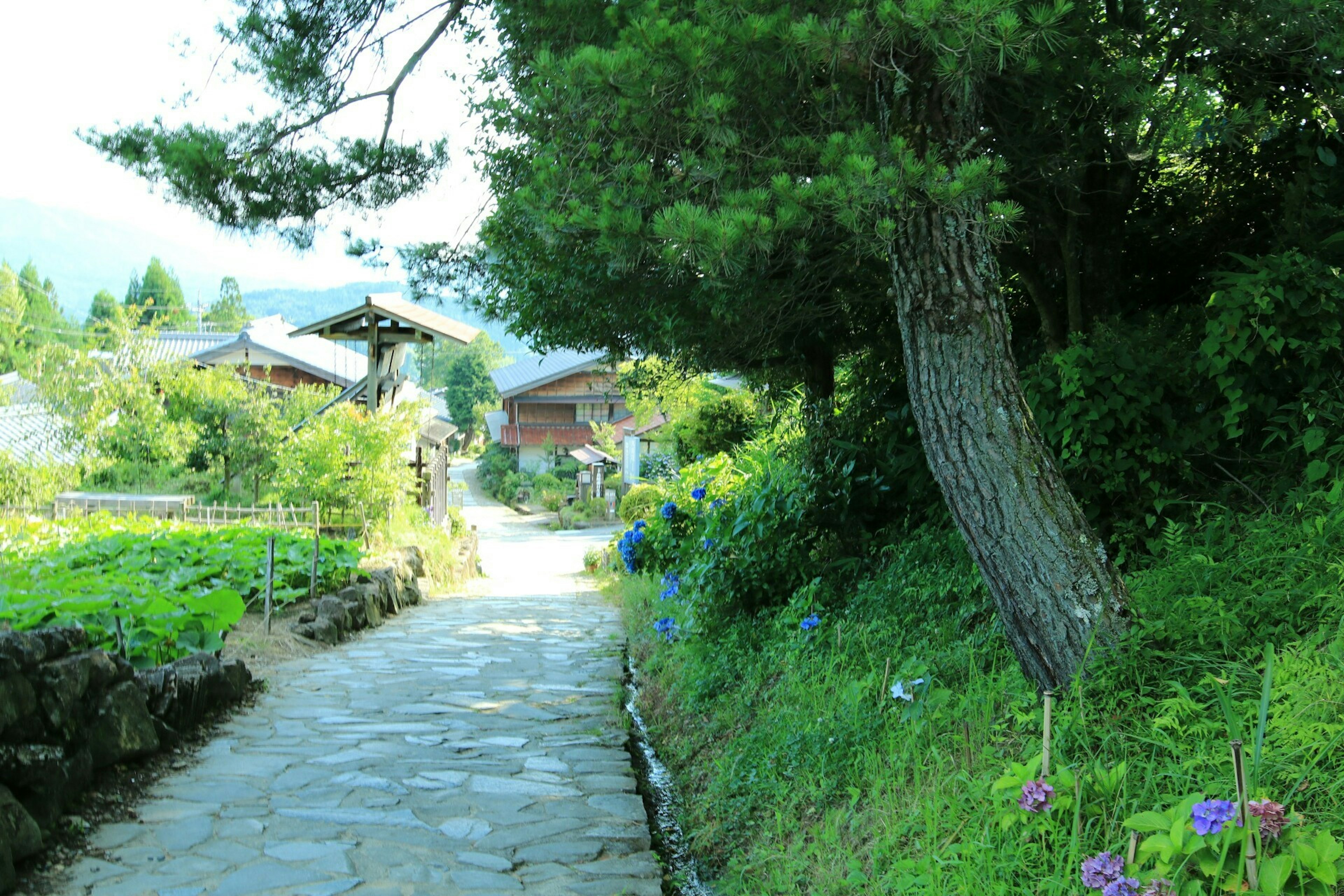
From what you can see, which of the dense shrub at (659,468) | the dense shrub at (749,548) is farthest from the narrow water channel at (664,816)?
the dense shrub at (659,468)

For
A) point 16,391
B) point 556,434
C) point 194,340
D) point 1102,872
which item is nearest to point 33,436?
point 16,391

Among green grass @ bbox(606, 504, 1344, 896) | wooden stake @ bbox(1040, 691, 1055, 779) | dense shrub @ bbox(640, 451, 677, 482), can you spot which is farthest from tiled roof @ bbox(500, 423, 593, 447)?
wooden stake @ bbox(1040, 691, 1055, 779)

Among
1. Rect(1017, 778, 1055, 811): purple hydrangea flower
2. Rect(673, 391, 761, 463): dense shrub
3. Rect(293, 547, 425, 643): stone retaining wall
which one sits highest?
Rect(673, 391, 761, 463): dense shrub

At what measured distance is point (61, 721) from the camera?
13.3 ft

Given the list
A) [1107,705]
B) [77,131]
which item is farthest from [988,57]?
[77,131]

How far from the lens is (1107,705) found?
10.4 feet

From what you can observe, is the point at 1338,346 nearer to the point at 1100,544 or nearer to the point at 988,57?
the point at 1100,544

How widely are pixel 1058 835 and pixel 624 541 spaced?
5.42m

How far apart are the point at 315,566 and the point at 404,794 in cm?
497

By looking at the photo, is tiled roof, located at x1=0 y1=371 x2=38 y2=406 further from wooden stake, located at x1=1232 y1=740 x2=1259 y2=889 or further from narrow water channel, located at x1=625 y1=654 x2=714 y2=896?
wooden stake, located at x1=1232 y1=740 x2=1259 y2=889

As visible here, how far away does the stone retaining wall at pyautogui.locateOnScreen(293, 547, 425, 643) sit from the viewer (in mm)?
8312

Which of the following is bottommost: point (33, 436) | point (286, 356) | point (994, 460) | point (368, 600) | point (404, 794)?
point (404, 794)

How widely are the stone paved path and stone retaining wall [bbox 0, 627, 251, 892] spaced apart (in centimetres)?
23

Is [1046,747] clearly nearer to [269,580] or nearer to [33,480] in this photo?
[269,580]
